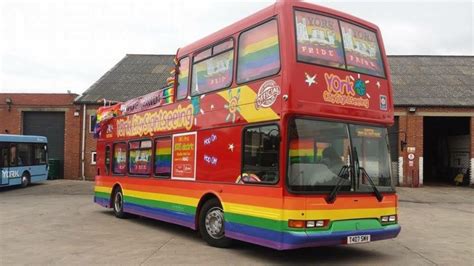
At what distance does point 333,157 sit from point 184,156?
372 centimetres

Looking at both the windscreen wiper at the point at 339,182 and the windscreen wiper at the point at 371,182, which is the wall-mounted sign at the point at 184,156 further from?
the windscreen wiper at the point at 371,182

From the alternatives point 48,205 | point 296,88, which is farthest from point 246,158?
point 48,205

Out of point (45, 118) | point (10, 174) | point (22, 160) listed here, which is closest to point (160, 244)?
point (10, 174)

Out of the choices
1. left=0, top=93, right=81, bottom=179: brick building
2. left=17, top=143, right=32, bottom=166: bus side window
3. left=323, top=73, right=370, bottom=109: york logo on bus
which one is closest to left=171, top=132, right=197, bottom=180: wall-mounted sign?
left=323, top=73, right=370, bottom=109: york logo on bus

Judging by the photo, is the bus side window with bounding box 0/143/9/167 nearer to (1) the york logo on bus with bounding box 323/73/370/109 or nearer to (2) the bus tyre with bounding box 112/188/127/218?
(2) the bus tyre with bounding box 112/188/127/218

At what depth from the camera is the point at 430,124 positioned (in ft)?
110

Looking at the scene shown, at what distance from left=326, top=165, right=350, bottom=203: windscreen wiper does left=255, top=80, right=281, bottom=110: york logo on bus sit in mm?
1487

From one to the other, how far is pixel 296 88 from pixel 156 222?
6.91m

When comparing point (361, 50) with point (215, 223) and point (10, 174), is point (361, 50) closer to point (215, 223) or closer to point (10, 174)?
point (215, 223)

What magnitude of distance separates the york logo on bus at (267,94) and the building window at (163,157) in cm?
363

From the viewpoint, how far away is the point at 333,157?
7.54 metres

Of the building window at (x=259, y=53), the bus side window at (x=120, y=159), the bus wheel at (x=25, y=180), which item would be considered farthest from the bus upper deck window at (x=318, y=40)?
the bus wheel at (x=25, y=180)

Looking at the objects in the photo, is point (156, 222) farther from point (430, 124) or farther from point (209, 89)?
point (430, 124)

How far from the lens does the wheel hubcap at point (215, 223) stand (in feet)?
29.2
